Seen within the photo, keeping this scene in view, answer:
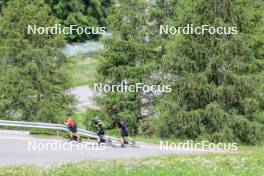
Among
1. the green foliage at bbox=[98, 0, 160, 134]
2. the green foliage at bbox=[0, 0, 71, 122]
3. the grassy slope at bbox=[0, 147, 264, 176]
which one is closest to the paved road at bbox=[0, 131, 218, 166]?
the grassy slope at bbox=[0, 147, 264, 176]

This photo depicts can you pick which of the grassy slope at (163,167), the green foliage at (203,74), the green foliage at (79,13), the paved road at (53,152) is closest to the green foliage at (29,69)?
the green foliage at (203,74)

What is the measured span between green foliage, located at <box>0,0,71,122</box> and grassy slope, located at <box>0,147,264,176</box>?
19.6 meters

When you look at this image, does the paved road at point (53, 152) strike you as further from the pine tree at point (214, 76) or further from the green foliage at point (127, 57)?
the green foliage at point (127, 57)

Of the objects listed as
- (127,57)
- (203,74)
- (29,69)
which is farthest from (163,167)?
(29,69)

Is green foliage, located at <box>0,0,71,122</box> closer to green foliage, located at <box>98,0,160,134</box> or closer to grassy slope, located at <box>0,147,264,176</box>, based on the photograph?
green foliage, located at <box>98,0,160,134</box>

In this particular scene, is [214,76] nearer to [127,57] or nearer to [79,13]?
[127,57]

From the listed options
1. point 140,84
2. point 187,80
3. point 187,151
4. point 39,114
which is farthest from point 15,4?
point 187,151

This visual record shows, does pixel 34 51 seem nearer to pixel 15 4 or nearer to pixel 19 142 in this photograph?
pixel 15 4

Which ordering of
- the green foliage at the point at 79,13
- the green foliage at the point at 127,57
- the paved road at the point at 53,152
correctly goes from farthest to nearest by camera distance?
1. the green foliage at the point at 79,13
2. the green foliage at the point at 127,57
3. the paved road at the point at 53,152

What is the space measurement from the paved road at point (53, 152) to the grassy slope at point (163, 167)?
2.46m

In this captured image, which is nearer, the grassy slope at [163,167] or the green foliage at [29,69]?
the grassy slope at [163,167]

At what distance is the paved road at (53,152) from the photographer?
71.2ft

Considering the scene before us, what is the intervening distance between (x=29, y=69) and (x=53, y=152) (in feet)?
55.3

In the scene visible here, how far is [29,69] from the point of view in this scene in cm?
3912
